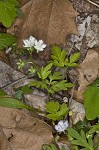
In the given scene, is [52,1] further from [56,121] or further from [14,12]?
[56,121]

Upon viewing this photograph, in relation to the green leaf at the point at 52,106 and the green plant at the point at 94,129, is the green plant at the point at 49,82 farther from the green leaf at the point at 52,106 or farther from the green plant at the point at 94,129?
the green plant at the point at 94,129

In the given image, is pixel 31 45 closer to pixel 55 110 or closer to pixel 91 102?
pixel 55 110

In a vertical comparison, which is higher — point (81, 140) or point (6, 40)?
point (6, 40)

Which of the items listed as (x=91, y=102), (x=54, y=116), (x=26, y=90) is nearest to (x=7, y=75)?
(x=26, y=90)

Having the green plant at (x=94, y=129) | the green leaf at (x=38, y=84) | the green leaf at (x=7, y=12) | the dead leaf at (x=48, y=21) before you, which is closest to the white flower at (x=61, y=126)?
the green plant at (x=94, y=129)

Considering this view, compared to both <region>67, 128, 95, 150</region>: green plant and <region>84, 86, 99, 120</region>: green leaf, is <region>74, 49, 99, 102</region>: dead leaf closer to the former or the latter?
<region>84, 86, 99, 120</region>: green leaf
